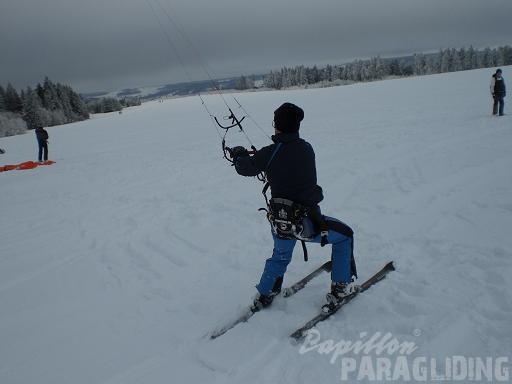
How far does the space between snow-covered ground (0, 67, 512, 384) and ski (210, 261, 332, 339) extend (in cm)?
9

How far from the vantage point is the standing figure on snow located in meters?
4.00

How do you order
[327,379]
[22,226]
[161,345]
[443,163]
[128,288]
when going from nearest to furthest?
[327,379] → [161,345] → [128,288] → [22,226] → [443,163]

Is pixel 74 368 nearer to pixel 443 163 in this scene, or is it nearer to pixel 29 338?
pixel 29 338

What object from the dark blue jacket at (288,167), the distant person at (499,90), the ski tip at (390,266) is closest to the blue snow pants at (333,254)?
the dark blue jacket at (288,167)

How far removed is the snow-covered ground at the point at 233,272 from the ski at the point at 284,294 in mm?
94

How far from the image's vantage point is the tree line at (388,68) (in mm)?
119500

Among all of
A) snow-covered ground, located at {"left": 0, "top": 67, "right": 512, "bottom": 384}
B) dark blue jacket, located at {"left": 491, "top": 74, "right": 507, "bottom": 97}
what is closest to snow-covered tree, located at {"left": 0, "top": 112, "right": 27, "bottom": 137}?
snow-covered ground, located at {"left": 0, "top": 67, "right": 512, "bottom": 384}

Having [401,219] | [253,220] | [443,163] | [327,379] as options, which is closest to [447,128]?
[443,163]

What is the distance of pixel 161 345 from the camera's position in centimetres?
434

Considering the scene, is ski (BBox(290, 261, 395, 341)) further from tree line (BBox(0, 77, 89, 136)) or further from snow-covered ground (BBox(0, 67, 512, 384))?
tree line (BBox(0, 77, 89, 136))

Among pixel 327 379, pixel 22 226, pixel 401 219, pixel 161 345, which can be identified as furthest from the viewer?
pixel 22 226

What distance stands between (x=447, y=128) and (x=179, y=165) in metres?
11.0

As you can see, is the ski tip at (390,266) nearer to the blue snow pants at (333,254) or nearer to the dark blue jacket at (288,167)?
the blue snow pants at (333,254)

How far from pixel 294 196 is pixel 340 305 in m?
1.53
